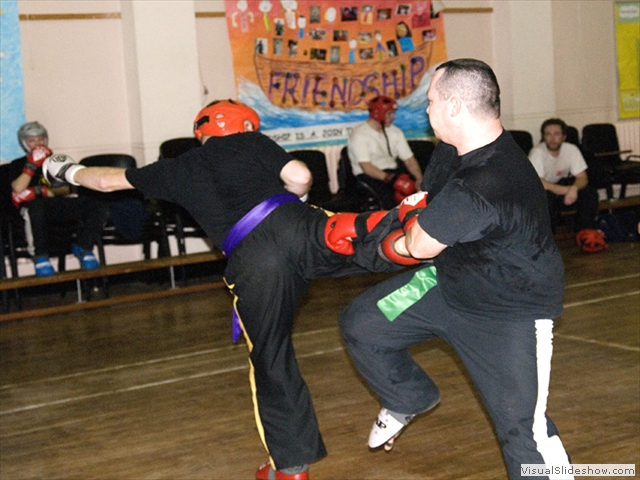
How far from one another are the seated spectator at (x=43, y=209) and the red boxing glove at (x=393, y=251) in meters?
4.64

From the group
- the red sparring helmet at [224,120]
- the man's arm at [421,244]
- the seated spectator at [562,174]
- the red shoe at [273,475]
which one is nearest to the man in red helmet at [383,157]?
the seated spectator at [562,174]

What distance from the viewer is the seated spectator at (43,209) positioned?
21.9 ft

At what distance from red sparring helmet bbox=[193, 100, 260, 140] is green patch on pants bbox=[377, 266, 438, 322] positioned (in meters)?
0.90

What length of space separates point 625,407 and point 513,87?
640 cm

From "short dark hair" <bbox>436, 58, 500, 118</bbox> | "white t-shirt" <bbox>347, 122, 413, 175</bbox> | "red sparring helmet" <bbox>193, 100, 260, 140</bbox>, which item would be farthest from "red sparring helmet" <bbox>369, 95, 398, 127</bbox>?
"short dark hair" <bbox>436, 58, 500, 118</bbox>

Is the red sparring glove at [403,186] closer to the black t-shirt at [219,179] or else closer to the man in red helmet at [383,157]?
the man in red helmet at [383,157]

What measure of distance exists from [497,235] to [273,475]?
4.66 ft

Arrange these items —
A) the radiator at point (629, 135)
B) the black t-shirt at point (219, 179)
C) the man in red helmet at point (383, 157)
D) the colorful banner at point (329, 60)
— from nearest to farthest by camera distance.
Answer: the black t-shirt at point (219, 179) < the man in red helmet at point (383, 157) < the colorful banner at point (329, 60) < the radiator at point (629, 135)

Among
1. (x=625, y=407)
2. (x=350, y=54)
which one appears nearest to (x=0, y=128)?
(x=350, y=54)

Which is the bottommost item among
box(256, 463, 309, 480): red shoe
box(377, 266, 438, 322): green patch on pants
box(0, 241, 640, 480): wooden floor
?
box(0, 241, 640, 480): wooden floor

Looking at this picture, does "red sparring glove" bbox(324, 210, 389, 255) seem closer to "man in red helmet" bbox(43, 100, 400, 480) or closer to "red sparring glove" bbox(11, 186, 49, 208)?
"man in red helmet" bbox(43, 100, 400, 480)

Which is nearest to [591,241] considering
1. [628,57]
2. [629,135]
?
[629,135]

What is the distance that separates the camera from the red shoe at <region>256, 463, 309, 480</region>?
124 inches

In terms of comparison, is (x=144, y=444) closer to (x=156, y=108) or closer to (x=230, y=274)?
(x=230, y=274)
